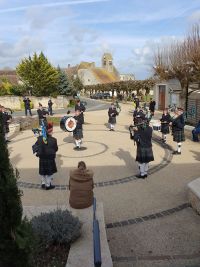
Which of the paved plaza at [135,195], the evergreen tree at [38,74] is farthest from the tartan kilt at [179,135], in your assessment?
the evergreen tree at [38,74]

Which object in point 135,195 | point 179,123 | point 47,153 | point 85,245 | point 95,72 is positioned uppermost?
point 95,72

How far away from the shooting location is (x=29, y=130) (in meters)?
20.0

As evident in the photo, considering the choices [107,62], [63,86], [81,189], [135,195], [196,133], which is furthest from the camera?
[107,62]

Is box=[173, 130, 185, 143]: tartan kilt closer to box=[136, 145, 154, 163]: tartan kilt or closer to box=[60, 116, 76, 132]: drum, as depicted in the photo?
box=[136, 145, 154, 163]: tartan kilt

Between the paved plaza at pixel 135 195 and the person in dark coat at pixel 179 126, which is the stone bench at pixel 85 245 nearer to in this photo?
the paved plaza at pixel 135 195

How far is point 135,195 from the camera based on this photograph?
839 centimetres

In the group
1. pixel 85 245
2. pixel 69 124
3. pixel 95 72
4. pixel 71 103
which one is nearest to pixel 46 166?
pixel 85 245

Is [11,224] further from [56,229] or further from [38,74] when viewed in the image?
[38,74]

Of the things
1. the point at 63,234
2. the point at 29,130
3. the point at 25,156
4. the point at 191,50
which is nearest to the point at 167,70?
the point at 191,50

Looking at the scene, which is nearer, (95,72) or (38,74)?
(38,74)

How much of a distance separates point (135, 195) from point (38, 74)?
3155 cm

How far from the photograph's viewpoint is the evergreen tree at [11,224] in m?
3.35

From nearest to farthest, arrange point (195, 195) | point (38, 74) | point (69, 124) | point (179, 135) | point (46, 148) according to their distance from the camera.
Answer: point (195, 195) → point (46, 148) → point (179, 135) → point (69, 124) → point (38, 74)

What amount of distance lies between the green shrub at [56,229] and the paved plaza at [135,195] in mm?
974
